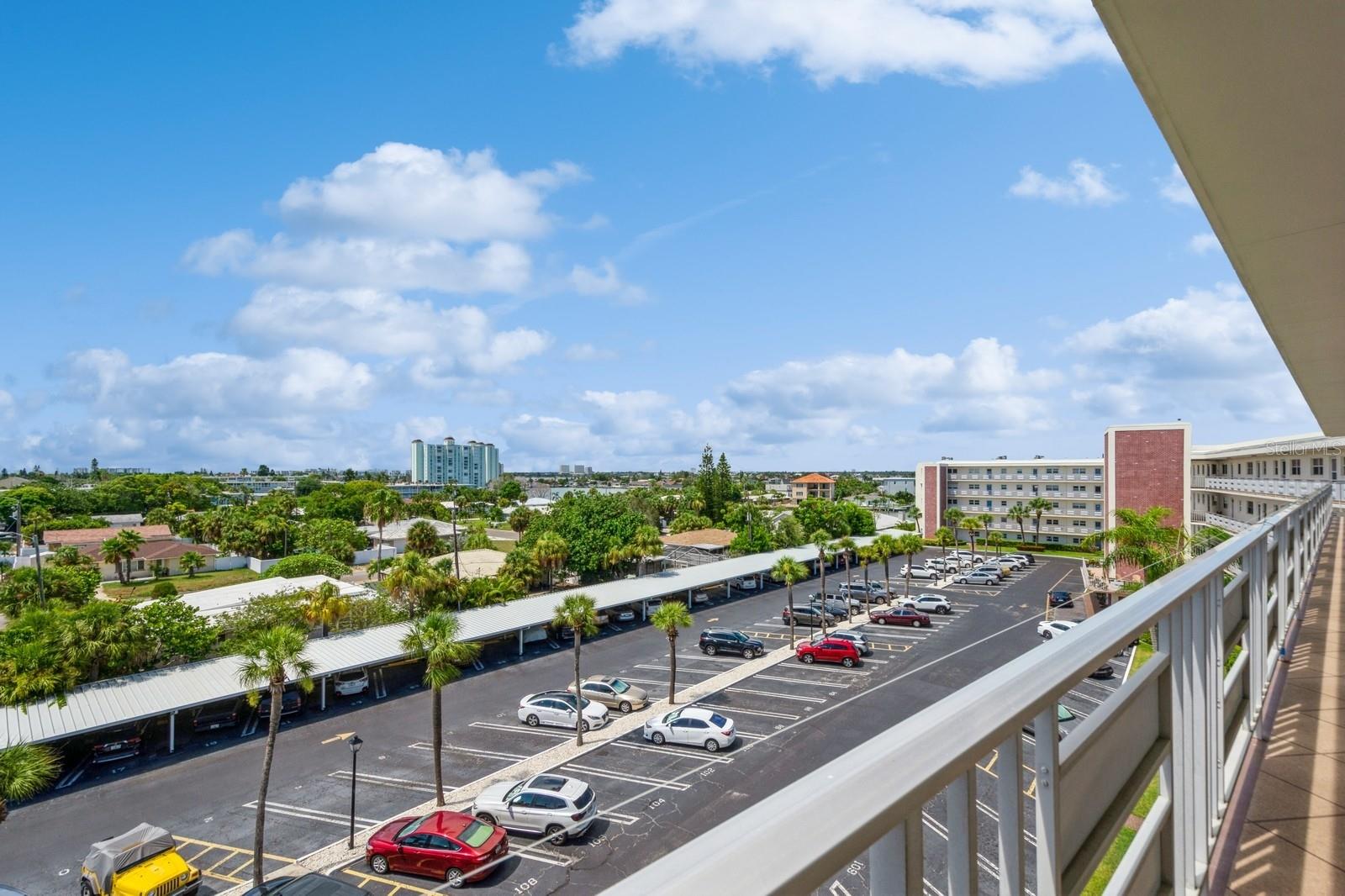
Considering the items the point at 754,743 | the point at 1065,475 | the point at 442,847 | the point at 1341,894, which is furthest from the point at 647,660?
the point at 1065,475

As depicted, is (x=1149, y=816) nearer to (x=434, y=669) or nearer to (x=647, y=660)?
(x=434, y=669)

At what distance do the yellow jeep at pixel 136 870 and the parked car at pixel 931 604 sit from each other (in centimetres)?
2484

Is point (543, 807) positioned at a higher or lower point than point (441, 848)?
higher

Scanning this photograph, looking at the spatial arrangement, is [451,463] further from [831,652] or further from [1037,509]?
[831,652]

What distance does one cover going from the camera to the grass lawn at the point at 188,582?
35156 millimetres

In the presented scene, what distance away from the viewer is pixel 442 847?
1124cm

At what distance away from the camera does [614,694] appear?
18.8 m

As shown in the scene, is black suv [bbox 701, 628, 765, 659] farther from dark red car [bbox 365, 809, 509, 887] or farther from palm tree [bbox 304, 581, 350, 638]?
dark red car [bbox 365, 809, 509, 887]

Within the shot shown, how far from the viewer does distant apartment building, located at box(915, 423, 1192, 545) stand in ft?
128

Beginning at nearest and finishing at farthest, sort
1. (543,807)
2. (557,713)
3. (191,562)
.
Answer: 1. (543,807)
2. (557,713)
3. (191,562)

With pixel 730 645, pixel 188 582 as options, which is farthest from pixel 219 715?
pixel 188 582

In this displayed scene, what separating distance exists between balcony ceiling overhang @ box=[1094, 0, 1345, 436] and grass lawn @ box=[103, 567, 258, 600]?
129 feet

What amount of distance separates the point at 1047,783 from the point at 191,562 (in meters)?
50.7

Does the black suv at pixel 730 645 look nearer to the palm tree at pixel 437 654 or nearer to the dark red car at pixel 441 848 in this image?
the palm tree at pixel 437 654
